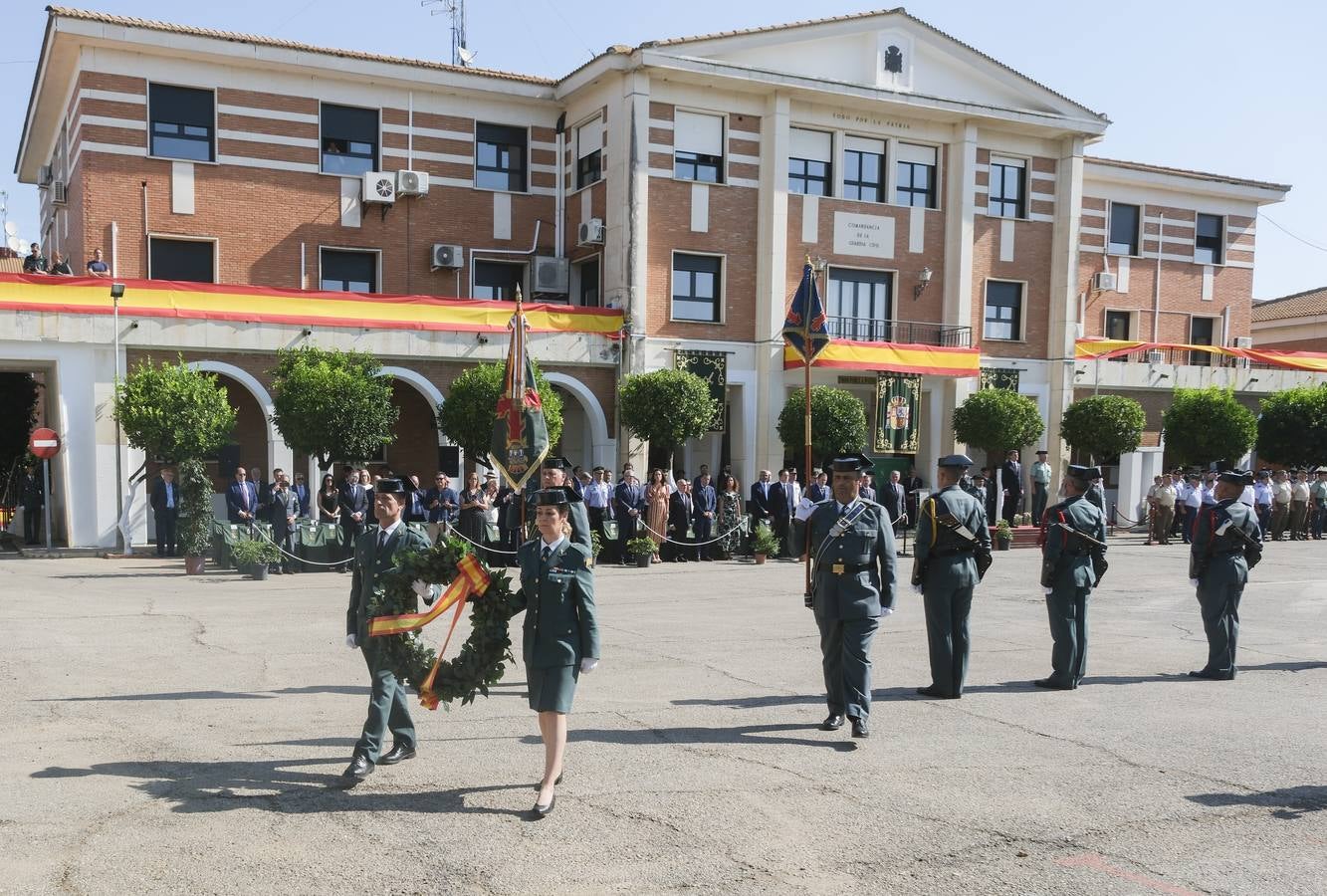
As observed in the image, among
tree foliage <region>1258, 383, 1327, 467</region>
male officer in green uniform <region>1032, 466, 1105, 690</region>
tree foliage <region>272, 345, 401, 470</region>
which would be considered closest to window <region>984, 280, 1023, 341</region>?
tree foliage <region>1258, 383, 1327, 467</region>

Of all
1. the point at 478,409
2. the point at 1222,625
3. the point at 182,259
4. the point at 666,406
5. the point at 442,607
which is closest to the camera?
the point at 442,607

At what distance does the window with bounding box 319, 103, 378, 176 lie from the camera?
2584cm

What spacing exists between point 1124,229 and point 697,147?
631 inches

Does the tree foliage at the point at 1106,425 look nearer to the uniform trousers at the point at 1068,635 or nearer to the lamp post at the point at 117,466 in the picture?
the uniform trousers at the point at 1068,635

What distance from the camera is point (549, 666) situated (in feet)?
19.9

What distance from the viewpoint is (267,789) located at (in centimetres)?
630

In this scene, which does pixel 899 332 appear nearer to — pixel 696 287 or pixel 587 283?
pixel 696 287

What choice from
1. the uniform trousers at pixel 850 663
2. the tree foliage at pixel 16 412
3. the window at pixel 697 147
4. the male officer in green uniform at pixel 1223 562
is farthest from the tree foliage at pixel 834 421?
the tree foliage at pixel 16 412

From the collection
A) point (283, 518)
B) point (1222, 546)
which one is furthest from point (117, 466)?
point (1222, 546)

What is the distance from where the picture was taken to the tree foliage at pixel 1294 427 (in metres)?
29.0

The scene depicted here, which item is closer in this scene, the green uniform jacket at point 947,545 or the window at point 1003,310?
the green uniform jacket at point 947,545

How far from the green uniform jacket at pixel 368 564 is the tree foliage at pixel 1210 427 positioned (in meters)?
26.2

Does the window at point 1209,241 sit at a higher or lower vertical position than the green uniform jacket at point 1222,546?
higher

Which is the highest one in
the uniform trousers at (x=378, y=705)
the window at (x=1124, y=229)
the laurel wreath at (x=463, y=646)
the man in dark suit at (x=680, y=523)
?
the window at (x=1124, y=229)
